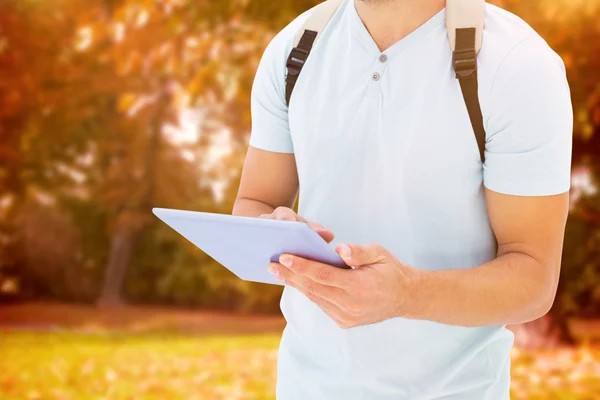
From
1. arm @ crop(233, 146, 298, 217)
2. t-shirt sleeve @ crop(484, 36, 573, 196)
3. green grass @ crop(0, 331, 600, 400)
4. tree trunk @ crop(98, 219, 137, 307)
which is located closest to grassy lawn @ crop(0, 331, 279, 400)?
green grass @ crop(0, 331, 600, 400)

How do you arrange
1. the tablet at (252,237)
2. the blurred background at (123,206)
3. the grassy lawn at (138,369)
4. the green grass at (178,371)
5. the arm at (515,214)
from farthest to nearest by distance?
the blurred background at (123,206), the grassy lawn at (138,369), the green grass at (178,371), the arm at (515,214), the tablet at (252,237)

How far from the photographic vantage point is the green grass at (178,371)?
12.6 ft

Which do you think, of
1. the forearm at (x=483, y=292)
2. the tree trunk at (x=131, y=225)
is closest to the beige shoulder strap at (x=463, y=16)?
the forearm at (x=483, y=292)

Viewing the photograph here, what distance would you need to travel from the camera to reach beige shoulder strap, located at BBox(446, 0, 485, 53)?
1.00 m

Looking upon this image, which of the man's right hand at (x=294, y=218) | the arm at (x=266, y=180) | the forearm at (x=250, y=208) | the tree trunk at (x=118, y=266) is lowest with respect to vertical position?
the tree trunk at (x=118, y=266)

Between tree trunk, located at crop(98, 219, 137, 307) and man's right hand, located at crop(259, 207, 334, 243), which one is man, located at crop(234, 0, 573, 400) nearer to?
man's right hand, located at crop(259, 207, 334, 243)

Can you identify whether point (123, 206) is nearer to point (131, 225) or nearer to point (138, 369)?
point (131, 225)

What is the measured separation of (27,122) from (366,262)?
19.2ft

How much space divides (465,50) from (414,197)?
0.22m

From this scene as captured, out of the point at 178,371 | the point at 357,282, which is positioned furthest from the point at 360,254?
the point at 178,371

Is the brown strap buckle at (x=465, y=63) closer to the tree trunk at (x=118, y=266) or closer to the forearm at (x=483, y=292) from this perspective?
the forearm at (x=483, y=292)

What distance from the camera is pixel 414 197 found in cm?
103

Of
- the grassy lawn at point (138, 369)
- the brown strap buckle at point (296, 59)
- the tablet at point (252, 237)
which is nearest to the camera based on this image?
the tablet at point (252, 237)

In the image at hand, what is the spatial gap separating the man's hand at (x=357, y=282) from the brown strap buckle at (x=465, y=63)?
0.28 metres
